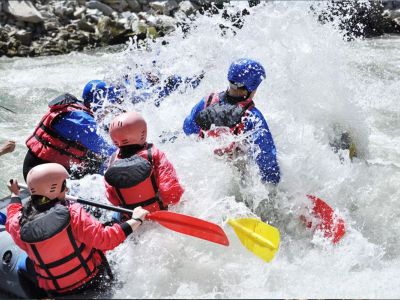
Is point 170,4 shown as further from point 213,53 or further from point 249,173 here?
point 249,173

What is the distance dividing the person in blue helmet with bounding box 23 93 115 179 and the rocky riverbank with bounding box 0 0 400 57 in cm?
862

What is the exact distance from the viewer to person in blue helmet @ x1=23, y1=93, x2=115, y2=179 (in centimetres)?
431

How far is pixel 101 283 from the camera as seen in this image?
3082 mm

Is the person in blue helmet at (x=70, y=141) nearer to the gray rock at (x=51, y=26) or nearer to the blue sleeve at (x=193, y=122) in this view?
the blue sleeve at (x=193, y=122)

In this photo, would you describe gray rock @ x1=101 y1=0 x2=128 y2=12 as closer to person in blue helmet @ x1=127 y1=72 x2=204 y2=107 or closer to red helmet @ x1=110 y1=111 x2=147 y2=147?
person in blue helmet @ x1=127 y1=72 x2=204 y2=107

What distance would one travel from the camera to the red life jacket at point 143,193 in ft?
10.8

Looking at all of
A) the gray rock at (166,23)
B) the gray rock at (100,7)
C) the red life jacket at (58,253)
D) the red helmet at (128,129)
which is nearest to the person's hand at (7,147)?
the red helmet at (128,129)

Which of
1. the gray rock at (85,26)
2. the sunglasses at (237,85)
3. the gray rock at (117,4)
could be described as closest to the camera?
the sunglasses at (237,85)

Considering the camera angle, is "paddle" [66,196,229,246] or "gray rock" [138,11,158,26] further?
"gray rock" [138,11,158,26]

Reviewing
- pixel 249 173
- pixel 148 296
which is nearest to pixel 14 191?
pixel 148 296

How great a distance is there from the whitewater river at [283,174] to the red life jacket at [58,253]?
0.27m

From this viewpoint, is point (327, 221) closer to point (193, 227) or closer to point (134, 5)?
point (193, 227)

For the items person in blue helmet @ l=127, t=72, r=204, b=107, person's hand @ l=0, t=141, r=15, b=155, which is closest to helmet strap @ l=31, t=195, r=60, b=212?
person's hand @ l=0, t=141, r=15, b=155

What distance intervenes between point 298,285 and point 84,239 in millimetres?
1387
